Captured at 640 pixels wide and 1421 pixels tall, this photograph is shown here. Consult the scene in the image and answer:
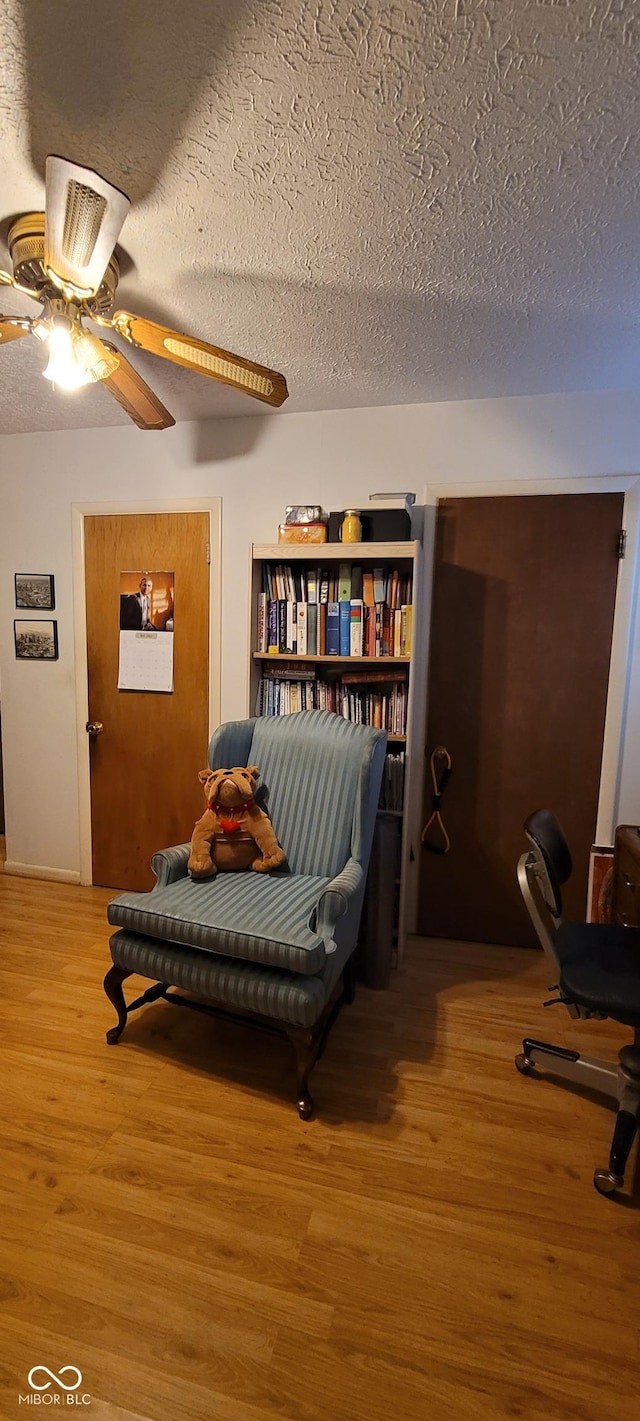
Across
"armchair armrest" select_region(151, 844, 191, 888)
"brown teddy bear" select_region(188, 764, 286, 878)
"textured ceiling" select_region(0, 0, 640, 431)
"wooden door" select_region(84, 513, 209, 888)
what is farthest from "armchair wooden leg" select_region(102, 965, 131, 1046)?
"textured ceiling" select_region(0, 0, 640, 431)

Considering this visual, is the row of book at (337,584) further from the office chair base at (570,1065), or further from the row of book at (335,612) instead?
the office chair base at (570,1065)

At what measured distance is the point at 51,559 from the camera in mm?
2955

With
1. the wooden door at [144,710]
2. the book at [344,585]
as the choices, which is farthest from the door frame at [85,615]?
the book at [344,585]

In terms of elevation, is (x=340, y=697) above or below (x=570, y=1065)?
above

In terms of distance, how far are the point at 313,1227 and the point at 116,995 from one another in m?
0.92

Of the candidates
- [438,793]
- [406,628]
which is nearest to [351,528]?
[406,628]

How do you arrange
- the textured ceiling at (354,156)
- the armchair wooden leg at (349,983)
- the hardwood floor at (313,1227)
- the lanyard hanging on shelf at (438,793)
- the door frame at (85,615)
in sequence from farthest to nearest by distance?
the door frame at (85,615) → the lanyard hanging on shelf at (438,793) → the armchair wooden leg at (349,983) → the hardwood floor at (313,1227) → the textured ceiling at (354,156)

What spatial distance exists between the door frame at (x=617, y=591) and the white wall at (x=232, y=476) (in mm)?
33

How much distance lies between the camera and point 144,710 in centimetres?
288

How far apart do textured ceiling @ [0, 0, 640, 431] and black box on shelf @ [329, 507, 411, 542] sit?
21.9 inches

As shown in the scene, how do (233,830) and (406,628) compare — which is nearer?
(233,830)

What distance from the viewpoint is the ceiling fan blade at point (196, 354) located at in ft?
4.66

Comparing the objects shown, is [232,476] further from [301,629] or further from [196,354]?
[196,354]

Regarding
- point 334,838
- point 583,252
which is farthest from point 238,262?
point 334,838
